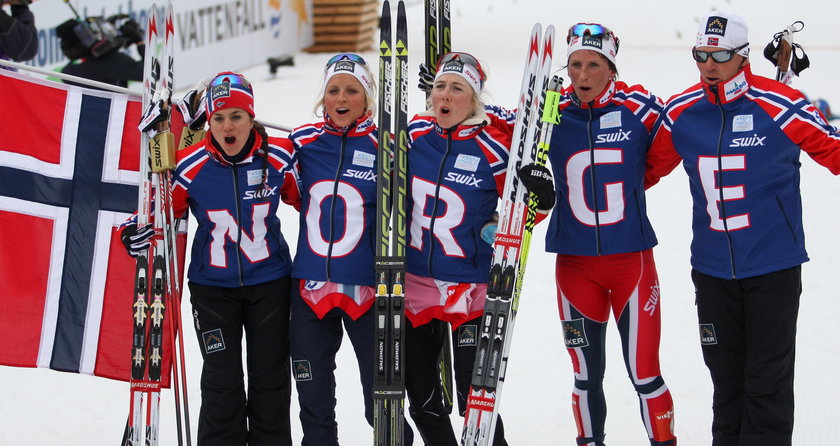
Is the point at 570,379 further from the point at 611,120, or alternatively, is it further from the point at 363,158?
the point at 363,158

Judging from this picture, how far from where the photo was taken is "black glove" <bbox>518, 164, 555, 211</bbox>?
130 inches

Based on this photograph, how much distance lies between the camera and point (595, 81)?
3520mm

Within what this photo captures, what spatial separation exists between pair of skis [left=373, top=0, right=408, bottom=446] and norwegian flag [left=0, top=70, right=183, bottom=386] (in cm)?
109

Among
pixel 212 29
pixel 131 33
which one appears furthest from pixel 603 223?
pixel 212 29

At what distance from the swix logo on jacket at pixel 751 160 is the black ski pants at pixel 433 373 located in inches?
36.2

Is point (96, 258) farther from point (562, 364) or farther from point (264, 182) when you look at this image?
point (562, 364)

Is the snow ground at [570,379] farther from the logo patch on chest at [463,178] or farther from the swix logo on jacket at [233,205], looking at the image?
the swix logo on jacket at [233,205]

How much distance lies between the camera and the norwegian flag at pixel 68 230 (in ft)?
13.3

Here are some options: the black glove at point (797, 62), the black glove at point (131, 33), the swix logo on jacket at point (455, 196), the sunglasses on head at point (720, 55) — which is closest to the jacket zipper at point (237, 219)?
the swix logo on jacket at point (455, 196)

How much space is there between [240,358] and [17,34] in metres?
4.36

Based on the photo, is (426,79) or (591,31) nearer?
(591,31)

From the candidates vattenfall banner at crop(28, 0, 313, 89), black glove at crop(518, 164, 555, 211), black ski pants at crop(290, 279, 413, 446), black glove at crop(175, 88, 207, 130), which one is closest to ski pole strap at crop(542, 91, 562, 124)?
black glove at crop(518, 164, 555, 211)

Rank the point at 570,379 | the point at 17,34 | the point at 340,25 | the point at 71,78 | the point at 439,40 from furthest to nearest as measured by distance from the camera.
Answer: the point at 340,25, the point at 17,34, the point at 570,379, the point at 439,40, the point at 71,78

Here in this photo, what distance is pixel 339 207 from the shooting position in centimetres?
351
